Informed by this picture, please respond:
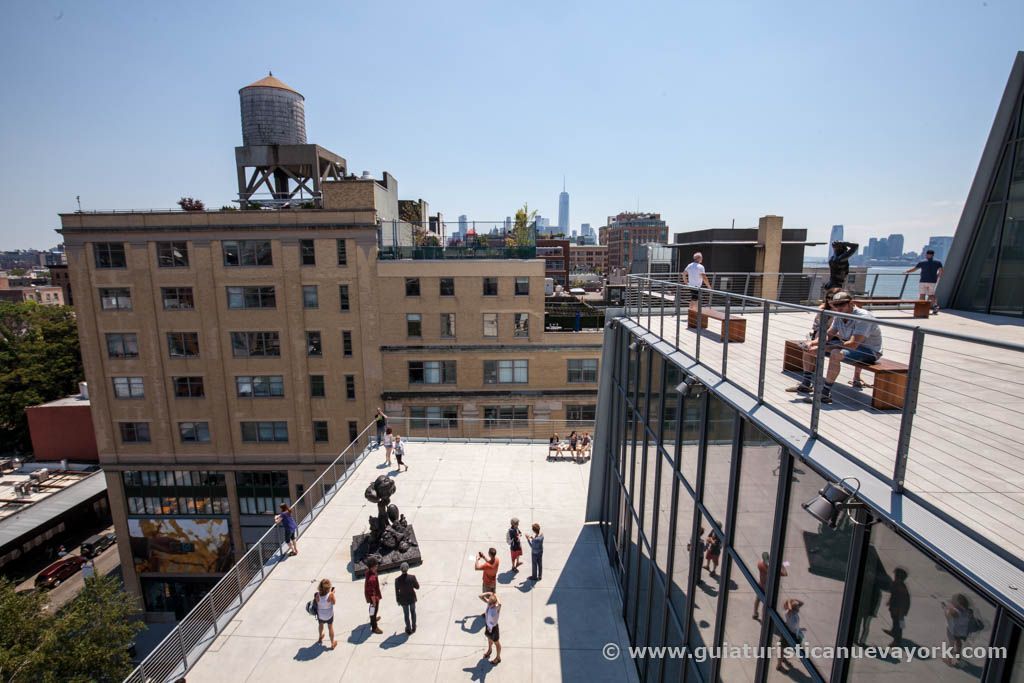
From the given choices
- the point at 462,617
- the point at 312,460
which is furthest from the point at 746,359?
the point at 312,460

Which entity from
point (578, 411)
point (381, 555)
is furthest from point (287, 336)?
point (381, 555)

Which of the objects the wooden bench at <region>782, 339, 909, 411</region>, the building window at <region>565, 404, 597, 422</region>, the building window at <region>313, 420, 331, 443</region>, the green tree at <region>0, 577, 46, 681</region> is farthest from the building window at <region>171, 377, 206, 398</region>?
the wooden bench at <region>782, 339, 909, 411</region>

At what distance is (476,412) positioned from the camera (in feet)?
112

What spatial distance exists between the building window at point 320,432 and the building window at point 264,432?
2.05 m

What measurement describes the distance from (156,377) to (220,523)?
37.7 feet

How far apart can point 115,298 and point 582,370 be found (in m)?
32.5

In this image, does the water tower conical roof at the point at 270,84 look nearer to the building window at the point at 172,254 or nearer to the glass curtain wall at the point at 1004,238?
the building window at the point at 172,254

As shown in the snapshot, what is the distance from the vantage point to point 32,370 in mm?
54000

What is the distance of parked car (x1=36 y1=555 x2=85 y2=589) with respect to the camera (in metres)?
34.5

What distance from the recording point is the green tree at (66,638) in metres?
19.1

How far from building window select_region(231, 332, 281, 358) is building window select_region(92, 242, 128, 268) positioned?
28.4 ft

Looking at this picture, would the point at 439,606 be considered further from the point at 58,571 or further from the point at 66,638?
the point at 58,571

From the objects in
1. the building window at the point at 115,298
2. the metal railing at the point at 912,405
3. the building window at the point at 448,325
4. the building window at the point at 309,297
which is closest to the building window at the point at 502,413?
the building window at the point at 448,325

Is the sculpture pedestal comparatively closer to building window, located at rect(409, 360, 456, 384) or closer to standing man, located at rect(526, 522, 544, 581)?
standing man, located at rect(526, 522, 544, 581)
